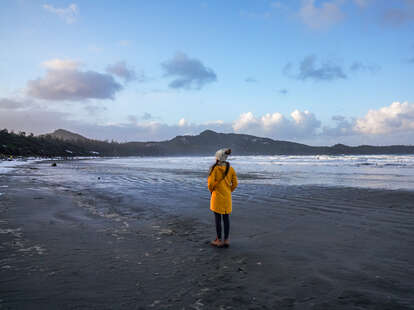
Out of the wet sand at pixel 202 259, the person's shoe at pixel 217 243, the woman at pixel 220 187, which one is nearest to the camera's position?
the wet sand at pixel 202 259

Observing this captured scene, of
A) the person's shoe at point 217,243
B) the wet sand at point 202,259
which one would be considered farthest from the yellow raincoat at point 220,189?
the wet sand at point 202,259

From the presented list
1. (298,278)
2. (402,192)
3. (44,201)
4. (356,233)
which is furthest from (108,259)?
(402,192)

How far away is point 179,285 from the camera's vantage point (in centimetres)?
429

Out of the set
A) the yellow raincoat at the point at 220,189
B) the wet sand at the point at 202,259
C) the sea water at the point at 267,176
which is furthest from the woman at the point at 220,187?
the sea water at the point at 267,176

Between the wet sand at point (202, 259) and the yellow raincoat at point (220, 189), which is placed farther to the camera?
the yellow raincoat at point (220, 189)

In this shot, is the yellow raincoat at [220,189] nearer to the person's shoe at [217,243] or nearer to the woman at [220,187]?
Answer: the woman at [220,187]

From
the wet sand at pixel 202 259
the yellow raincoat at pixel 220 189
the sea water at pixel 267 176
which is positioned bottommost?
the wet sand at pixel 202 259

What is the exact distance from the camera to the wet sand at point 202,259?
3.91 meters

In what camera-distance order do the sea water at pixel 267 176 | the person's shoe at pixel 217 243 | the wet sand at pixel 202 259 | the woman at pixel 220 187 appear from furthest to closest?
the sea water at pixel 267 176, the woman at pixel 220 187, the person's shoe at pixel 217 243, the wet sand at pixel 202 259

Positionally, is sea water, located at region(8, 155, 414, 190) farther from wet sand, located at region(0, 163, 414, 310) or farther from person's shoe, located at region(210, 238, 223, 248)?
person's shoe, located at region(210, 238, 223, 248)

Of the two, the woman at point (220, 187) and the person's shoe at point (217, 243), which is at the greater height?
the woman at point (220, 187)

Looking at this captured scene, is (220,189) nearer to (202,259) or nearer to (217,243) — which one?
(217,243)

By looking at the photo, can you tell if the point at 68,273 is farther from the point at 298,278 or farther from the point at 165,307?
the point at 298,278

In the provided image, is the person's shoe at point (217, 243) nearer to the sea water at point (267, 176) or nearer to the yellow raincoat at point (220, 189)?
the yellow raincoat at point (220, 189)
